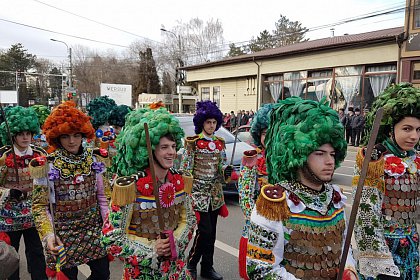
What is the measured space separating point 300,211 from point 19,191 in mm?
3249

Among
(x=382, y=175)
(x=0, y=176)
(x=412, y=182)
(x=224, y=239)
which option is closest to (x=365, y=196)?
(x=382, y=175)

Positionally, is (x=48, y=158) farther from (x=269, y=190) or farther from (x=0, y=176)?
(x=269, y=190)

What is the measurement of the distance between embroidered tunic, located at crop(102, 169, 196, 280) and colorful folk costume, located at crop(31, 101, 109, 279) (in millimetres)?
760

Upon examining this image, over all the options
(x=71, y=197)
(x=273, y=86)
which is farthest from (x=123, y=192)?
(x=273, y=86)

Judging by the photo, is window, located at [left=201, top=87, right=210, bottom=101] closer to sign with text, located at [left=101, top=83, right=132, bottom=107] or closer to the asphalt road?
sign with text, located at [left=101, top=83, right=132, bottom=107]

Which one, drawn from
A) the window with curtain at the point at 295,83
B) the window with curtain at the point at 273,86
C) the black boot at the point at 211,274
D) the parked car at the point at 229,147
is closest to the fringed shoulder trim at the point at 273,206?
the black boot at the point at 211,274

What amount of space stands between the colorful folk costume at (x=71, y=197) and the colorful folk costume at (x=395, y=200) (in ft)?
7.17

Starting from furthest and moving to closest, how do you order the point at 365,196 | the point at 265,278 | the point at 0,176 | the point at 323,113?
1. the point at 0,176
2. the point at 365,196
3. the point at 323,113
4. the point at 265,278

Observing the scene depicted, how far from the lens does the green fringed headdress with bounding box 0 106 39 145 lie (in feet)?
13.2

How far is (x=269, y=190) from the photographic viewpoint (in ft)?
6.36

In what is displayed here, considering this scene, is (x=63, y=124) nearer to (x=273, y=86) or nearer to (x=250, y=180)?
(x=250, y=180)

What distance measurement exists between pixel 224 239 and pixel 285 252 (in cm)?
369

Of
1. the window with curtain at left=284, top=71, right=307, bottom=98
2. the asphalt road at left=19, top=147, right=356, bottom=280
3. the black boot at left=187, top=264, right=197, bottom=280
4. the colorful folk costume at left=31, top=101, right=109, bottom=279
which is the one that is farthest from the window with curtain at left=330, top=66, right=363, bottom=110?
the colorful folk costume at left=31, top=101, right=109, bottom=279

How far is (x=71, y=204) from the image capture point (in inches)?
121
